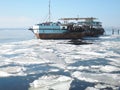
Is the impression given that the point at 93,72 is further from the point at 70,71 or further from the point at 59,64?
the point at 59,64

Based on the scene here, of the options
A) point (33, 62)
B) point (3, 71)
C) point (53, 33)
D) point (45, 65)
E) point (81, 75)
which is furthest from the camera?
point (53, 33)

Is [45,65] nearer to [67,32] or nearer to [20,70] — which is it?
[20,70]

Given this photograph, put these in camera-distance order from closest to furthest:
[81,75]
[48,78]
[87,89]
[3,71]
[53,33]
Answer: [87,89] → [48,78] → [81,75] → [3,71] → [53,33]

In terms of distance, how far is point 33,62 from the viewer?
16.9 m

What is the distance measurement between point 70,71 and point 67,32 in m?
32.0

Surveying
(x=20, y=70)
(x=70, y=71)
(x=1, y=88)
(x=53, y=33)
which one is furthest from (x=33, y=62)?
(x=53, y=33)

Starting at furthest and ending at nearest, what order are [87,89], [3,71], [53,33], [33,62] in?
[53,33] < [33,62] < [3,71] < [87,89]

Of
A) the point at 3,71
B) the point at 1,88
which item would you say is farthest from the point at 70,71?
the point at 1,88

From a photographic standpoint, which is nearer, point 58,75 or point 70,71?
point 58,75

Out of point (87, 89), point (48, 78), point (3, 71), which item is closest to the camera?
point (87, 89)

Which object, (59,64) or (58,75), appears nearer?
(58,75)

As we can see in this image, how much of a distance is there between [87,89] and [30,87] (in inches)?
94.9

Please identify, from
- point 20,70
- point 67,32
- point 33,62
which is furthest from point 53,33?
point 20,70

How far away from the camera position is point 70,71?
45.1 ft
